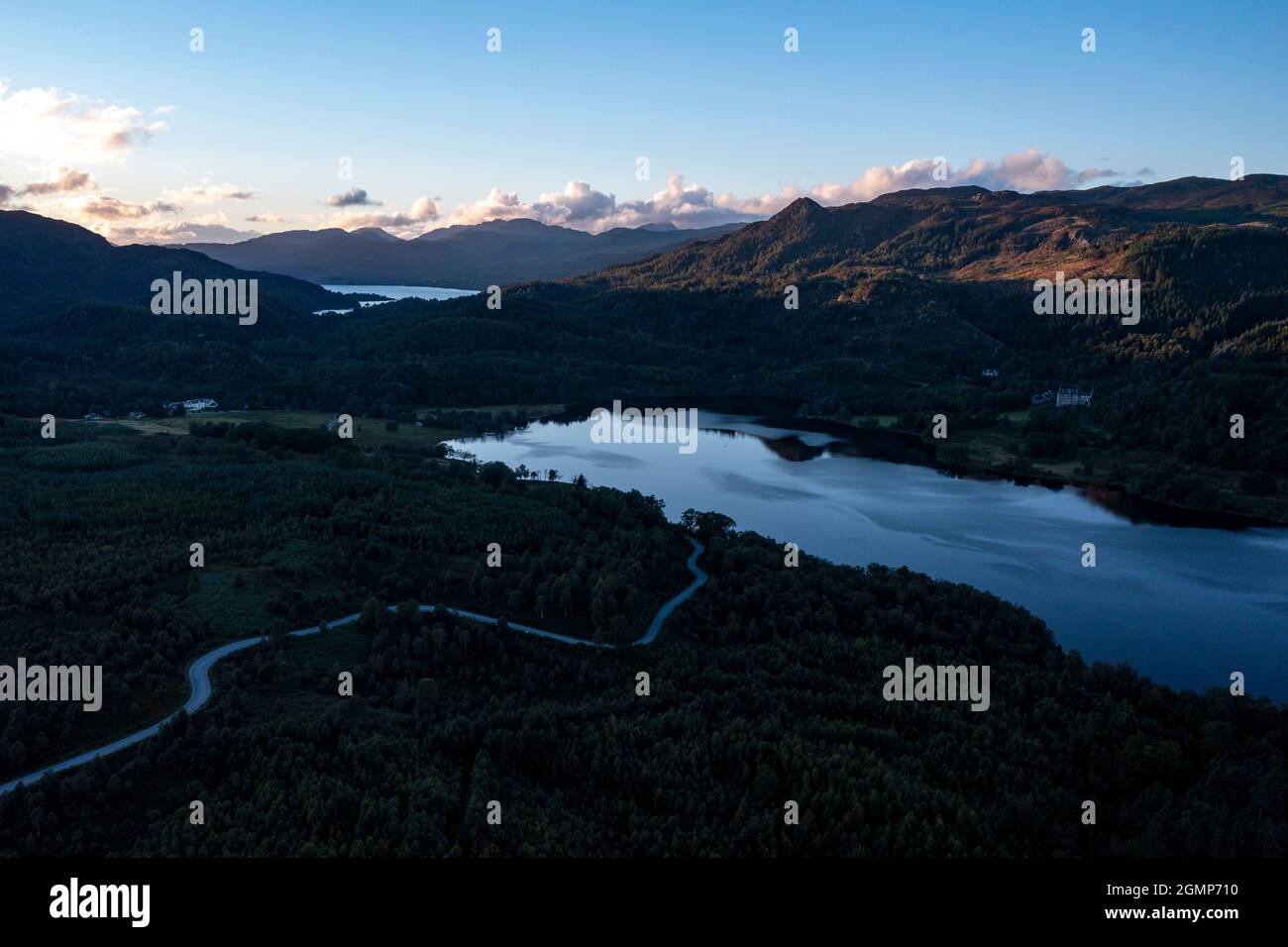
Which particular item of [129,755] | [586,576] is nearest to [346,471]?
[586,576]

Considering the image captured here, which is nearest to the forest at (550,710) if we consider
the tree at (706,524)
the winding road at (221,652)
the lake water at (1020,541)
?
the winding road at (221,652)

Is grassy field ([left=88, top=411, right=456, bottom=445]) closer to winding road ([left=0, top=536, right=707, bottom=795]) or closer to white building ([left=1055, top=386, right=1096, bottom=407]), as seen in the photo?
winding road ([left=0, top=536, right=707, bottom=795])

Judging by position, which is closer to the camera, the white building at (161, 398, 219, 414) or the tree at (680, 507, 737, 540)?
the tree at (680, 507, 737, 540)

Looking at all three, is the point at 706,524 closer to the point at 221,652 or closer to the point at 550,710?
the point at 550,710

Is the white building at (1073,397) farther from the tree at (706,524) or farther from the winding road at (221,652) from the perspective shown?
the winding road at (221,652)

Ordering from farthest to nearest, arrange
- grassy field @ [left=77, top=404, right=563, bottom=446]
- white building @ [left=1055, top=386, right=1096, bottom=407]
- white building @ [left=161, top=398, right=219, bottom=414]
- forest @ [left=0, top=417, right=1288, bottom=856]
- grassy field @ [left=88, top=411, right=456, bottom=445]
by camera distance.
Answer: white building @ [left=1055, top=386, right=1096, bottom=407], white building @ [left=161, top=398, right=219, bottom=414], grassy field @ [left=88, top=411, right=456, bottom=445], grassy field @ [left=77, top=404, right=563, bottom=446], forest @ [left=0, top=417, right=1288, bottom=856]

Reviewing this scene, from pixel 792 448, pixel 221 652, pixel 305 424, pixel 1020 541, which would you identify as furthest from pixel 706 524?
pixel 305 424

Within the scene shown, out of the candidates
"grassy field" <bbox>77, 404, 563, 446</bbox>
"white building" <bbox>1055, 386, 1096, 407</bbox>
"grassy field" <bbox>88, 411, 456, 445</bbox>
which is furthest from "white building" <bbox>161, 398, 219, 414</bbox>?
"white building" <bbox>1055, 386, 1096, 407</bbox>

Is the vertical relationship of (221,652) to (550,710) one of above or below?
above
